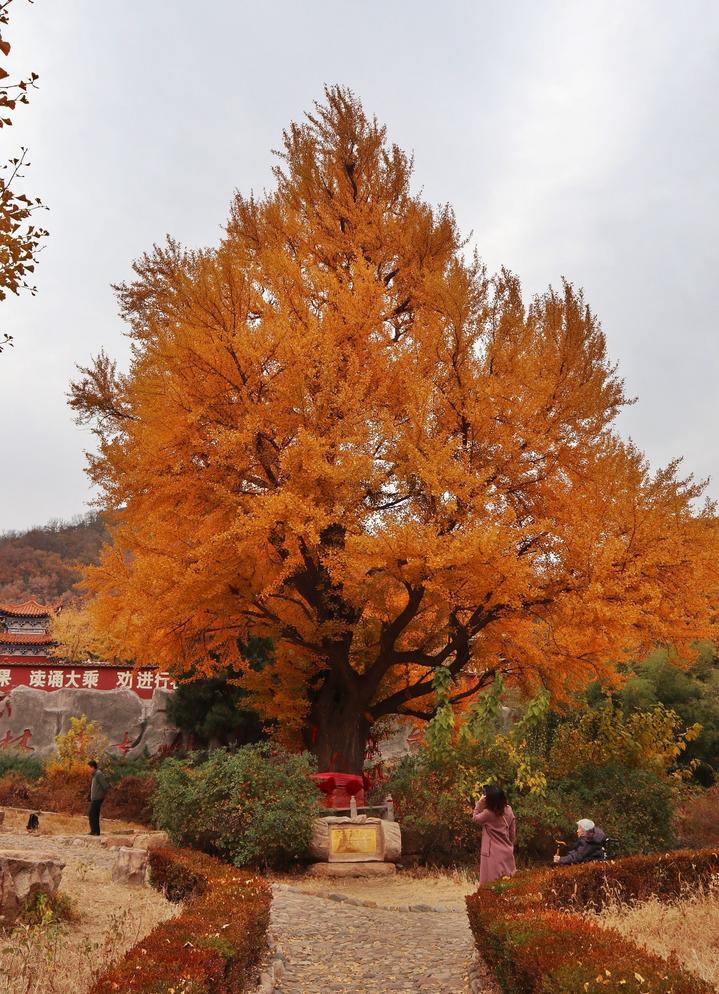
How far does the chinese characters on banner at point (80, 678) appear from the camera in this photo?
64.3 ft

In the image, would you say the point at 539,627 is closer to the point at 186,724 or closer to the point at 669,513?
the point at 669,513

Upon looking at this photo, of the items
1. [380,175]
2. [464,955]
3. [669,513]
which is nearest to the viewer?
[464,955]

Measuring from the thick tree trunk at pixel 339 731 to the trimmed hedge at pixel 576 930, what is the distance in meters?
5.98

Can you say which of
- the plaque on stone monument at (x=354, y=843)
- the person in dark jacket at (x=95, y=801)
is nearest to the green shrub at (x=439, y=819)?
the plaque on stone monument at (x=354, y=843)

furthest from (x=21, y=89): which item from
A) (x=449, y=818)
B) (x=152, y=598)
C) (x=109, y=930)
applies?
(x=449, y=818)

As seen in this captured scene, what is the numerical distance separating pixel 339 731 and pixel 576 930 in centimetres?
840

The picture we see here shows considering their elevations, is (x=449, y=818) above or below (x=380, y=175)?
below

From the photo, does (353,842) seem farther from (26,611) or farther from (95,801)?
(26,611)

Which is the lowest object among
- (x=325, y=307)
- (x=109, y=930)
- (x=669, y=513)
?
(x=109, y=930)

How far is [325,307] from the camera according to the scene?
12086 mm

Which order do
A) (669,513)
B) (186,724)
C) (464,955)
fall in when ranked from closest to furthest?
1. (464,955)
2. (669,513)
3. (186,724)

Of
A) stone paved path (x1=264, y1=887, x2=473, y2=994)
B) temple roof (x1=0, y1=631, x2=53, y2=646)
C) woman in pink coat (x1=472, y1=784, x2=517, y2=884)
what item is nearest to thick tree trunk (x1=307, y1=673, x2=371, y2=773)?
stone paved path (x1=264, y1=887, x2=473, y2=994)

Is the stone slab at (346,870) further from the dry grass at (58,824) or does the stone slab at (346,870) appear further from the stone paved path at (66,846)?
the dry grass at (58,824)

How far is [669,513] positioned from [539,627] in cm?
232
